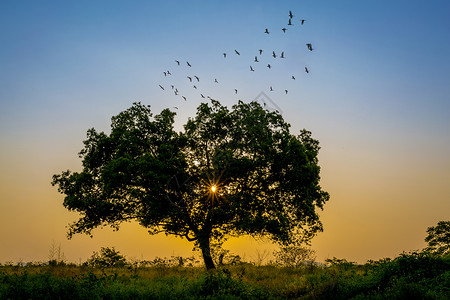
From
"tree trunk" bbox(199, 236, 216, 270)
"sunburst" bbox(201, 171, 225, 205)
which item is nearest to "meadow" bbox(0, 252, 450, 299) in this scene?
"tree trunk" bbox(199, 236, 216, 270)

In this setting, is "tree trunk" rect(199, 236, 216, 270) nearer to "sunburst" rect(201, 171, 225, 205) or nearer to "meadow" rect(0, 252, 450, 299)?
"sunburst" rect(201, 171, 225, 205)

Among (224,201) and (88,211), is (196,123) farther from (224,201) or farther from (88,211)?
(88,211)

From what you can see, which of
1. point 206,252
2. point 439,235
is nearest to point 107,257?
point 206,252

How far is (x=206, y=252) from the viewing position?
25.2 metres

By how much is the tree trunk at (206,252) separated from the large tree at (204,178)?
0.24 feet

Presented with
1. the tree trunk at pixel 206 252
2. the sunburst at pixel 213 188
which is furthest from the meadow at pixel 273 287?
the sunburst at pixel 213 188

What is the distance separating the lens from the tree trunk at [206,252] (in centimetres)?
2524

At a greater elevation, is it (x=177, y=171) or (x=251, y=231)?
(x=177, y=171)

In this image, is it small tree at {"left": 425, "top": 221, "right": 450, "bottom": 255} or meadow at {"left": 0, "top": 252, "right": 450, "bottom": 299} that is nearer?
meadow at {"left": 0, "top": 252, "right": 450, "bottom": 299}

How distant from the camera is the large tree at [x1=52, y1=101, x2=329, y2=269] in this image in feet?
79.2

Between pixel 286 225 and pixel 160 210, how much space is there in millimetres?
9149

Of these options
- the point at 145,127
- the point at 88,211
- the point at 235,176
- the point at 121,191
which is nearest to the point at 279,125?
the point at 235,176

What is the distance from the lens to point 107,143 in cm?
2689

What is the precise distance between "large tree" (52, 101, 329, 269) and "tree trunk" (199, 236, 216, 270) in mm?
74
